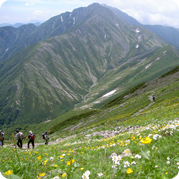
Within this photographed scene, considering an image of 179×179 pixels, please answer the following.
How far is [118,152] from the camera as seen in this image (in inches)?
278

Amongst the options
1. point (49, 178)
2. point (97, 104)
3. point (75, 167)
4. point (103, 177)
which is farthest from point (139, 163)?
point (97, 104)

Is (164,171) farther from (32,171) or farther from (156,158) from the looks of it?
(32,171)

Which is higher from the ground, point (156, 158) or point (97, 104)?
point (156, 158)

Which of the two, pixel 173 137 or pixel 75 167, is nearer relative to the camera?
pixel 75 167

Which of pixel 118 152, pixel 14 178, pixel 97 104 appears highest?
pixel 14 178

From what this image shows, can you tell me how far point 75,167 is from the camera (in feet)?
17.4

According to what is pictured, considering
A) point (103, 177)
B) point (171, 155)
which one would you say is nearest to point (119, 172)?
point (103, 177)

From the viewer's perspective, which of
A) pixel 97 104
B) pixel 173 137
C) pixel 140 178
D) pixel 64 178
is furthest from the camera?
pixel 97 104

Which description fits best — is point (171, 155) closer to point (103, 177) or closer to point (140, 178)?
point (140, 178)

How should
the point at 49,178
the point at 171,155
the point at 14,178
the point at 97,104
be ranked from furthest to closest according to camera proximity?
1. the point at 97,104
2. the point at 171,155
3. the point at 49,178
4. the point at 14,178

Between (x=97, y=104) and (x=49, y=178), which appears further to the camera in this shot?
(x=97, y=104)

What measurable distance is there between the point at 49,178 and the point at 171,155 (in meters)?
4.53

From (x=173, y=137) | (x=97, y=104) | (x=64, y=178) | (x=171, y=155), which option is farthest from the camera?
(x=97, y=104)

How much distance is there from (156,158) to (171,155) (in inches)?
27.9
